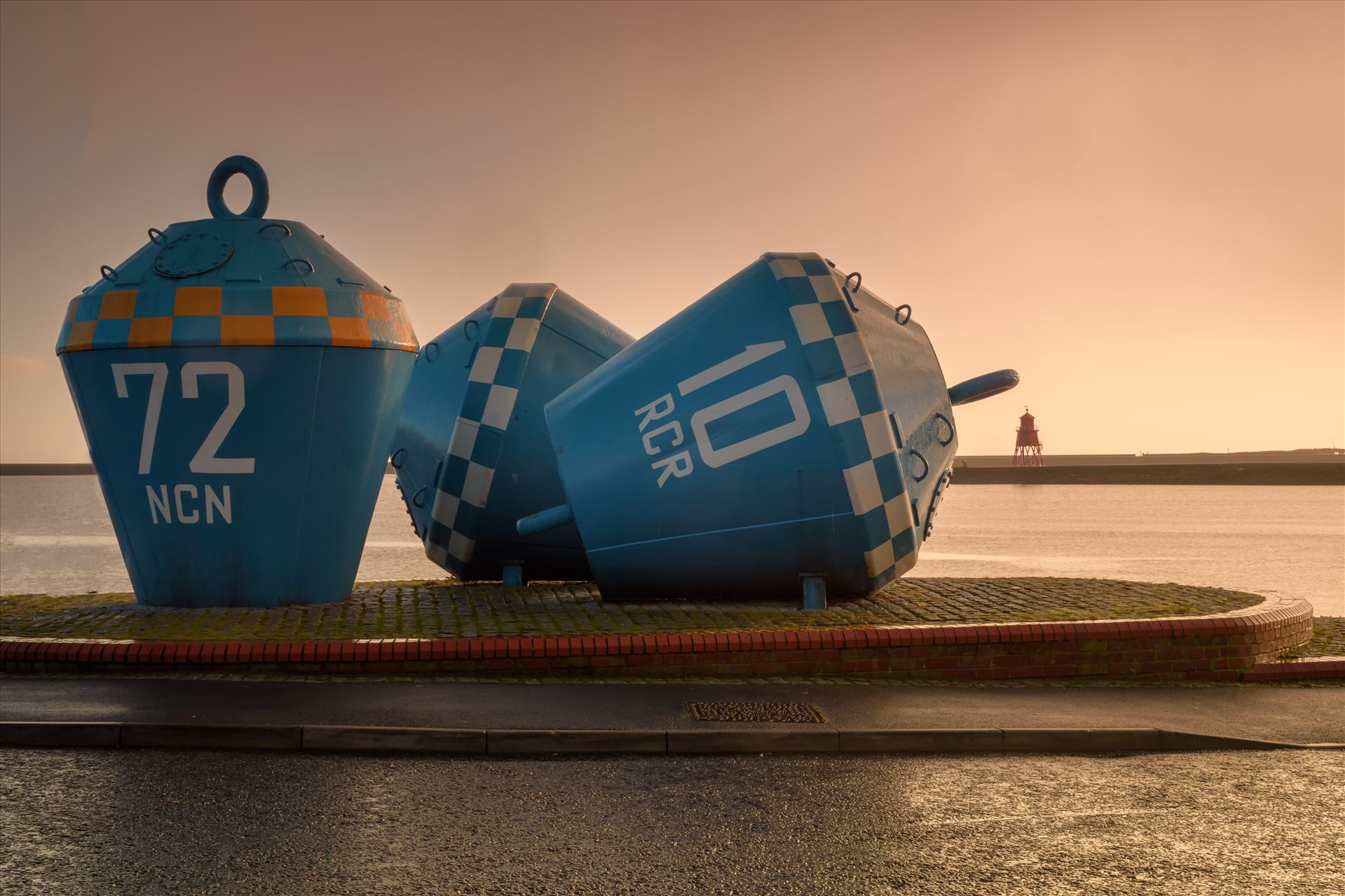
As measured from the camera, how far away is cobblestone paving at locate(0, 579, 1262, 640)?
9703mm

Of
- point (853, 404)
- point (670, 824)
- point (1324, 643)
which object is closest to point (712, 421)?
point (853, 404)

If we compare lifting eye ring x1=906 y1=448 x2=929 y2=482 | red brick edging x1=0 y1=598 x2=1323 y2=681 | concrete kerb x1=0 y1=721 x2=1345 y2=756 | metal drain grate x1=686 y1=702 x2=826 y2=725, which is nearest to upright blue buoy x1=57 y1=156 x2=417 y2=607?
red brick edging x1=0 y1=598 x2=1323 y2=681

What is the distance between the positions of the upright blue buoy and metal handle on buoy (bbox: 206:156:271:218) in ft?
1.07

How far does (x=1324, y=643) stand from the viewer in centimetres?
1098

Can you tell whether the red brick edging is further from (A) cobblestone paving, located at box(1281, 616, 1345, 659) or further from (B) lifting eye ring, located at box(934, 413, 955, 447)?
(B) lifting eye ring, located at box(934, 413, 955, 447)

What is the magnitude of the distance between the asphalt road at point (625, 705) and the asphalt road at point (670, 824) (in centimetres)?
49

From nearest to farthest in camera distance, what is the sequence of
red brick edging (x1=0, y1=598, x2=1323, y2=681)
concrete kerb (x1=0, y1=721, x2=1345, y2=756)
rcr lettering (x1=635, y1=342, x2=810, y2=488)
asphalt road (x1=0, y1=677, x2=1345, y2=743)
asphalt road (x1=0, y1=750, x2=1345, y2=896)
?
asphalt road (x1=0, y1=750, x2=1345, y2=896)
concrete kerb (x1=0, y1=721, x2=1345, y2=756)
asphalt road (x1=0, y1=677, x2=1345, y2=743)
red brick edging (x1=0, y1=598, x2=1323, y2=681)
rcr lettering (x1=635, y1=342, x2=810, y2=488)

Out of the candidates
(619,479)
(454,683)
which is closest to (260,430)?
(619,479)

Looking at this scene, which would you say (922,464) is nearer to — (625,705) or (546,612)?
(546,612)

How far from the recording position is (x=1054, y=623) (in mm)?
9117

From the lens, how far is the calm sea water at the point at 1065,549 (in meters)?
33.3

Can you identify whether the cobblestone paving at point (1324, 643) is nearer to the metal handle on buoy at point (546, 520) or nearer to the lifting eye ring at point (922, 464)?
the lifting eye ring at point (922, 464)

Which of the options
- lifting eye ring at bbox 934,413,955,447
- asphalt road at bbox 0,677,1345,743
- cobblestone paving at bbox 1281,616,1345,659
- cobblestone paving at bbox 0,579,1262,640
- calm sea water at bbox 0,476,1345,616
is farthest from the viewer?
calm sea water at bbox 0,476,1345,616

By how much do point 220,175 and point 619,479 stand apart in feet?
16.4
